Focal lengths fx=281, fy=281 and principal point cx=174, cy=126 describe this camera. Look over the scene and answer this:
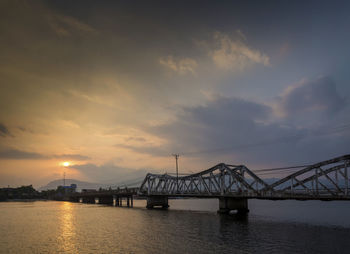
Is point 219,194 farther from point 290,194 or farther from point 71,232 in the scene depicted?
point 71,232

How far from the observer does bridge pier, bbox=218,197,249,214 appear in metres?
90.4

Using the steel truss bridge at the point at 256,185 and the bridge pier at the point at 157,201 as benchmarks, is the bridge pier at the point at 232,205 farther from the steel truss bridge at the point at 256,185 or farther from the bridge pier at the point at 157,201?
the bridge pier at the point at 157,201

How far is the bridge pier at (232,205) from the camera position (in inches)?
3558

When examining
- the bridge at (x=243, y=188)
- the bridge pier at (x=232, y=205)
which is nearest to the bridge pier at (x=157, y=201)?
the bridge at (x=243, y=188)

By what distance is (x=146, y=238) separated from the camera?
167ft

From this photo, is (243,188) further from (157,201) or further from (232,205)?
(157,201)

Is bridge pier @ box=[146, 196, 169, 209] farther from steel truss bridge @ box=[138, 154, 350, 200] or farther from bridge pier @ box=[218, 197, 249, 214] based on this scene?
bridge pier @ box=[218, 197, 249, 214]

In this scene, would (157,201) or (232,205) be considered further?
(157,201)

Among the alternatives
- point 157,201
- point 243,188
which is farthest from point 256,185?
point 157,201

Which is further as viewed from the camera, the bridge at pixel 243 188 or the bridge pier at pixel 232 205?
the bridge pier at pixel 232 205

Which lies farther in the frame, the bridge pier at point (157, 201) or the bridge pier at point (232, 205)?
the bridge pier at point (157, 201)

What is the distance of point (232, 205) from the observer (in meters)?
90.9

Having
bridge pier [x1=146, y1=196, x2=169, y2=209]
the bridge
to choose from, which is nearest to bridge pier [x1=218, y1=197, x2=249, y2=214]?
the bridge

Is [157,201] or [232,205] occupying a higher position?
[232,205]
